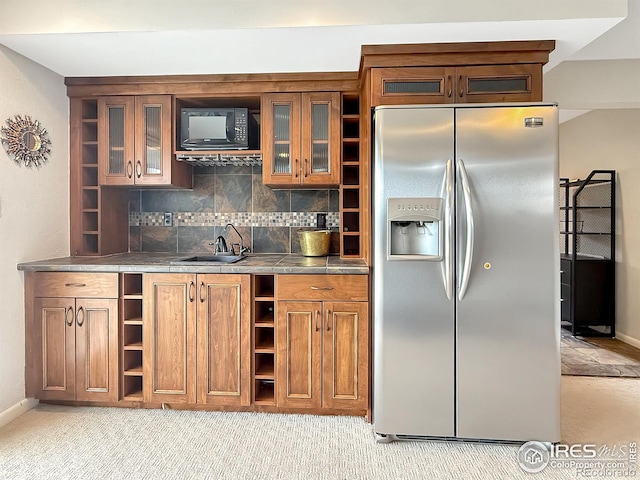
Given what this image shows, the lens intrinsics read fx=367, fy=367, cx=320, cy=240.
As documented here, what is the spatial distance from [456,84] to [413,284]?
121cm

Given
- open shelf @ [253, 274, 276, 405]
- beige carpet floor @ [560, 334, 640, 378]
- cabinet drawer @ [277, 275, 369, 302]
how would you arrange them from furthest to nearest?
beige carpet floor @ [560, 334, 640, 378] → open shelf @ [253, 274, 276, 405] → cabinet drawer @ [277, 275, 369, 302]

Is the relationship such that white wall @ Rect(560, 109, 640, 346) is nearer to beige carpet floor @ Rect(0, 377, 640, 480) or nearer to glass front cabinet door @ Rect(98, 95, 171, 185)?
beige carpet floor @ Rect(0, 377, 640, 480)

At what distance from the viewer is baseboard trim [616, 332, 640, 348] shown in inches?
146

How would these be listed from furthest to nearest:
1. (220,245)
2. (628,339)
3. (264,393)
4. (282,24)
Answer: (628,339) < (220,245) < (264,393) < (282,24)

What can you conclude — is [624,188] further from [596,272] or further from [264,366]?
[264,366]

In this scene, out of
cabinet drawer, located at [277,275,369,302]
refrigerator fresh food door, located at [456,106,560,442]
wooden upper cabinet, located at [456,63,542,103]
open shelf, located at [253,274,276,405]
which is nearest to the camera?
refrigerator fresh food door, located at [456,106,560,442]

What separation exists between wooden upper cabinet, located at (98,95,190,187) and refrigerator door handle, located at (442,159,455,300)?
6.45 ft

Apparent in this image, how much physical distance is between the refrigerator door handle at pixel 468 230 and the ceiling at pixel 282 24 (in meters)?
0.77

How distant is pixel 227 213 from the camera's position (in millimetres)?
3102

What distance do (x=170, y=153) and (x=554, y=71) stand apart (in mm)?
2985

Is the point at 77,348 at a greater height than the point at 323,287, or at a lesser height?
lesser

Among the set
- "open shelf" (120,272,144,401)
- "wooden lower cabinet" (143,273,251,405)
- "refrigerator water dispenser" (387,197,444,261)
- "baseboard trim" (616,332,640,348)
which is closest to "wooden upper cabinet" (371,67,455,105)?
"refrigerator water dispenser" (387,197,444,261)

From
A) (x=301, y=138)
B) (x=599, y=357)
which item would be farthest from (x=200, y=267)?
(x=599, y=357)

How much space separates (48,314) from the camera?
2.40 metres
